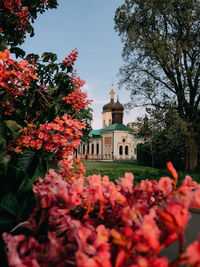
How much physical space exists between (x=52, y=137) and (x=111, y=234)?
1503mm

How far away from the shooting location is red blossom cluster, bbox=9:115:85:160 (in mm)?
1901

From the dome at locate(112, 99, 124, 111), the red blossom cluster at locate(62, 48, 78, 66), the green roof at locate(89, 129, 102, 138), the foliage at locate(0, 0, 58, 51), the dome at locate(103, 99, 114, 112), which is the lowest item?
the red blossom cluster at locate(62, 48, 78, 66)

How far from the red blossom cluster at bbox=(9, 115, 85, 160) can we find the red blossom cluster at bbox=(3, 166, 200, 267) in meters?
1.07

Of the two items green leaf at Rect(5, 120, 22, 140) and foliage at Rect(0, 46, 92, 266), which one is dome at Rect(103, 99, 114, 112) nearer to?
foliage at Rect(0, 46, 92, 266)

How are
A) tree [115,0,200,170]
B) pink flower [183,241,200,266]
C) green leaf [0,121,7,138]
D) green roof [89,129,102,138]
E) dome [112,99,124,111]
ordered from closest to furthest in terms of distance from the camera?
pink flower [183,241,200,266]
green leaf [0,121,7,138]
tree [115,0,200,170]
dome [112,99,124,111]
green roof [89,129,102,138]

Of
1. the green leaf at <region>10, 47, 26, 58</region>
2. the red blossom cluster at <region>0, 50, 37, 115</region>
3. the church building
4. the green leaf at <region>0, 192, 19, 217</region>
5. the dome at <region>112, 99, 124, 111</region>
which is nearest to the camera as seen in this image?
the green leaf at <region>0, 192, 19, 217</region>

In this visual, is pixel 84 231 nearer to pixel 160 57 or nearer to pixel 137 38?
pixel 160 57

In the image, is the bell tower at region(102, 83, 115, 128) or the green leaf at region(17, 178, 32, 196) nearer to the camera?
the green leaf at region(17, 178, 32, 196)

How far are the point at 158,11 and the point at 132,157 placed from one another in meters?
39.8

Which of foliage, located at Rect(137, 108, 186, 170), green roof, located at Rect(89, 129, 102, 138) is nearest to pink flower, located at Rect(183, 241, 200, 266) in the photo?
foliage, located at Rect(137, 108, 186, 170)

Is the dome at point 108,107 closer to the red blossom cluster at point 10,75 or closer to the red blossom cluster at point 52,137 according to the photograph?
the red blossom cluster at point 52,137

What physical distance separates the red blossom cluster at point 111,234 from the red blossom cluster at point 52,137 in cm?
107

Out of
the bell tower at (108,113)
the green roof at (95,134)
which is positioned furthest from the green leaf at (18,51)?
the bell tower at (108,113)

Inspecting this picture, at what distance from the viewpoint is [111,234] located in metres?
0.62
